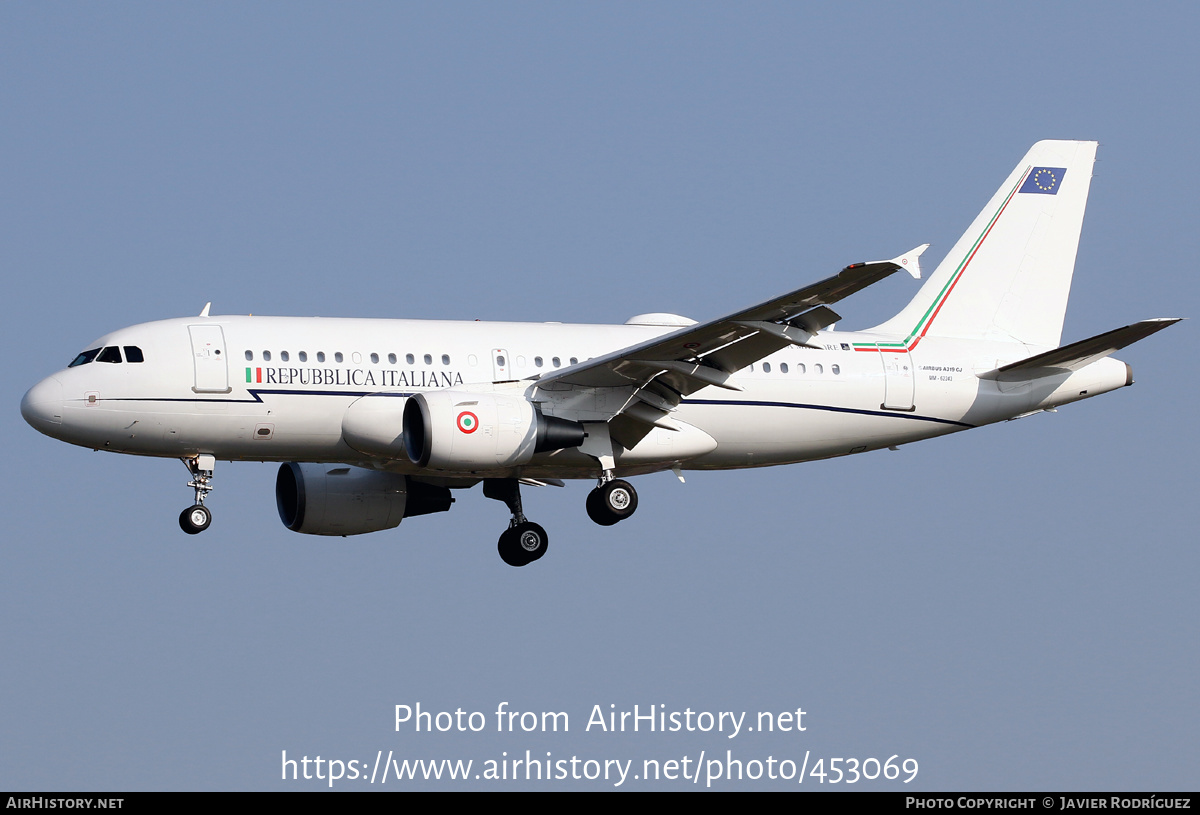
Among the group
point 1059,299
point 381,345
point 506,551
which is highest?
point 1059,299

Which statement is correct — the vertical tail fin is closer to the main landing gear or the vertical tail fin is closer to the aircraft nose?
the main landing gear

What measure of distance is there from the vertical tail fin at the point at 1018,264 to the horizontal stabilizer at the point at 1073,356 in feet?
5.00

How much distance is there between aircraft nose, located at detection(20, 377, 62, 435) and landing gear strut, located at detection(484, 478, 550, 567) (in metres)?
9.71

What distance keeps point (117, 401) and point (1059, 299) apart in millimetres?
22053

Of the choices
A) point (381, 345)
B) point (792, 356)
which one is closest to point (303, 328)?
point (381, 345)

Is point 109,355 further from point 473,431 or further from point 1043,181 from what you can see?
point 1043,181

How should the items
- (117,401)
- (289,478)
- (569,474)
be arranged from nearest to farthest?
(117,401), (569,474), (289,478)

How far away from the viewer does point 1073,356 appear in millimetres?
38375

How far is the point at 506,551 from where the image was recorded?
3981 cm

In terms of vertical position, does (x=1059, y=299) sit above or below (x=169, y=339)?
above

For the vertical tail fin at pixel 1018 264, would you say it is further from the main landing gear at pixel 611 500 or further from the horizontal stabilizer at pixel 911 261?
the horizontal stabilizer at pixel 911 261

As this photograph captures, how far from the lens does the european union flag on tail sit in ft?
139

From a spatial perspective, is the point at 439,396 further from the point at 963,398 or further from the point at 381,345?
the point at 963,398

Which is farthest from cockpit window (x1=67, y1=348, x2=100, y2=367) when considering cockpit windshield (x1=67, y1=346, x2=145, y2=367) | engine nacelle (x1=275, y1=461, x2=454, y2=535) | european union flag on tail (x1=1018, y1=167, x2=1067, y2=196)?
european union flag on tail (x1=1018, y1=167, x2=1067, y2=196)
